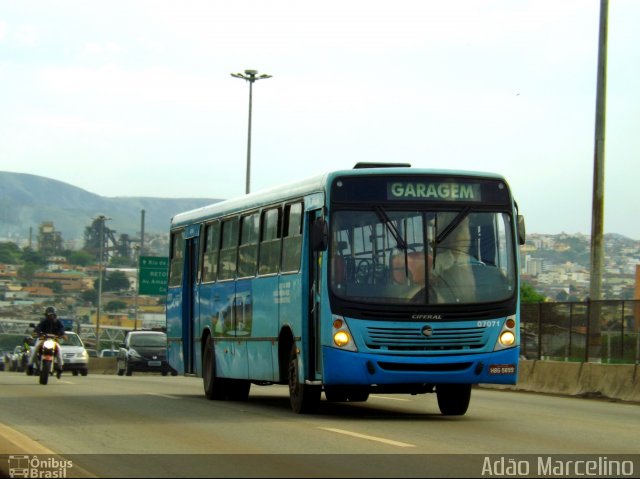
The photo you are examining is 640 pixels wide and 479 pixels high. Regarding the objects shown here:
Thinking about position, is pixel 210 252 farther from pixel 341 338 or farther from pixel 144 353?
pixel 144 353

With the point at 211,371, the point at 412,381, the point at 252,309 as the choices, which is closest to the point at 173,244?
the point at 211,371

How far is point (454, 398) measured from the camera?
18359mm

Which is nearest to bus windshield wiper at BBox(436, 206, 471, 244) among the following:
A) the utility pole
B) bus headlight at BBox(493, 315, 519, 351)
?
bus headlight at BBox(493, 315, 519, 351)

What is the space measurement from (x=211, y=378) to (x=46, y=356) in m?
7.84

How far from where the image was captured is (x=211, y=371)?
22.4 m

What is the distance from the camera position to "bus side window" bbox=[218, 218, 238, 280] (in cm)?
2117

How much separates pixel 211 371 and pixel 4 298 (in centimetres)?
18023

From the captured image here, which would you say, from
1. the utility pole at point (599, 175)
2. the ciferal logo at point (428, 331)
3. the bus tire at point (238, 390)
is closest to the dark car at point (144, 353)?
the utility pole at point (599, 175)

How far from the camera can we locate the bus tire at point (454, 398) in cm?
1823

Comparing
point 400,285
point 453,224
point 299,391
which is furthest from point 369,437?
point 453,224

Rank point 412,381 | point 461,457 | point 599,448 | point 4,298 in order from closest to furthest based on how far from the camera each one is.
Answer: point 461,457
point 599,448
point 412,381
point 4,298

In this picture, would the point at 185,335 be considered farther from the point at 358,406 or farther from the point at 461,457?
the point at 461,457

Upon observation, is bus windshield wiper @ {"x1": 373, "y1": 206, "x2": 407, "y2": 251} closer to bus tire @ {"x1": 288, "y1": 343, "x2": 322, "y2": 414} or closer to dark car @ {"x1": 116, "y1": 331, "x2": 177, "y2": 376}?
bus tire @ {"x1": 288, "y1": 343, "x2": 322, "y2": 414}

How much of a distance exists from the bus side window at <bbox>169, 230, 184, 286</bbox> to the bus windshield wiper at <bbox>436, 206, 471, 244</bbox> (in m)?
8.44
